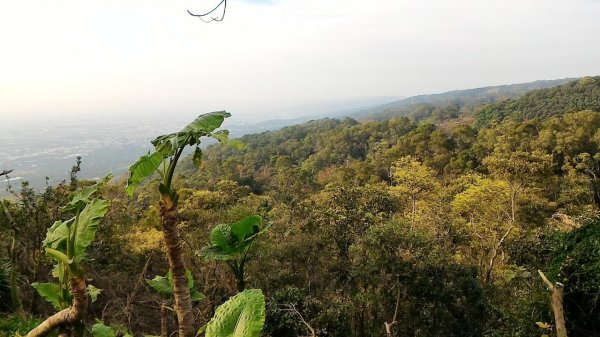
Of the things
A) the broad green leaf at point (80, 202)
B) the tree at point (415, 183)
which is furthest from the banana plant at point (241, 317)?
the tree at point (415, 183)

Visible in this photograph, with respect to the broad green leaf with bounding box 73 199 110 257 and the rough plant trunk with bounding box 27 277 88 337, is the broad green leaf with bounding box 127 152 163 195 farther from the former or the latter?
the rough plant trunk with bounding box 27 277 88 337

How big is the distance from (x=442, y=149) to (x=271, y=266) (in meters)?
25.5

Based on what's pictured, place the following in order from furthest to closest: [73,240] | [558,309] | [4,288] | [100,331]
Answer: [4,288]
[100,331]
[558,309]
[73,240]

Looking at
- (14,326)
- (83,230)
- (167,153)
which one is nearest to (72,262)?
(83,230)

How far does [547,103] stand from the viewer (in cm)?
5497

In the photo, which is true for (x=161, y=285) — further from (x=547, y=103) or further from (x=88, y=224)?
(x=547, y=103)

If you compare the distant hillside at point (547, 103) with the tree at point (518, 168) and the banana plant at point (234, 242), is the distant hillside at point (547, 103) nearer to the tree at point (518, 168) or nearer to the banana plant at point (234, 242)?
the tree at point (518, 168)

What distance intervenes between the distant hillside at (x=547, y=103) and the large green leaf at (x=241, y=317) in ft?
173

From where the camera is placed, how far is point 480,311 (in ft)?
29.1

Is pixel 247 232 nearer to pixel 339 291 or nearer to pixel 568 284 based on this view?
pixel 568 284

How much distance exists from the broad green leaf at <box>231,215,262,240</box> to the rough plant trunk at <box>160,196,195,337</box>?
55.0 inches

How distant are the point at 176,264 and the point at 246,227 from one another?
Result: 1544mm

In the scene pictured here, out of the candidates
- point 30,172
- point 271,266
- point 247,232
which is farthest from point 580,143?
point 30,172

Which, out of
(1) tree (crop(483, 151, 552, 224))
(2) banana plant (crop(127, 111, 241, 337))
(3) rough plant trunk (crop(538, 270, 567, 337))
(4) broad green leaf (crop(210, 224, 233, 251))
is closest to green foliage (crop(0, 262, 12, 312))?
(4) broad green leaf (crop(210, 224, 233, 251))
